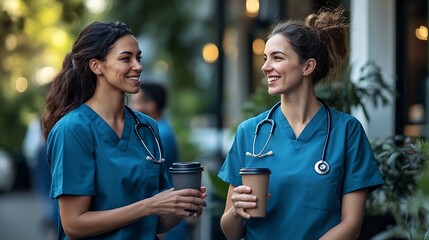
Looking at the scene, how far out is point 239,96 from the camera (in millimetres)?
12094

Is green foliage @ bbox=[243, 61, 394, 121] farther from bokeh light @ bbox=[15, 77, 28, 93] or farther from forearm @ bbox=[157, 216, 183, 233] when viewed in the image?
bokeh light @ bbox=[15, 77, 28, 93]

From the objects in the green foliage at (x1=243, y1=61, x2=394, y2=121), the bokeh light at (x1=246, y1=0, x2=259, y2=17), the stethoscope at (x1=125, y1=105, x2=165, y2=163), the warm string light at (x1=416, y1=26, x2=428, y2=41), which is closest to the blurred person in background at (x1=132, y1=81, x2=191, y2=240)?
the green foliage at (x1=243, y1=61, x2=394, y2=121)

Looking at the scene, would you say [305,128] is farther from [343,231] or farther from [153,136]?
[153,136]

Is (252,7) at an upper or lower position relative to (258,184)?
upper

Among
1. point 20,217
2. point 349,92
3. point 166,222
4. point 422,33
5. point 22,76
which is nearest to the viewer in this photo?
point 166,222

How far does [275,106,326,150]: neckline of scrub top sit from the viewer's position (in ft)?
11.1

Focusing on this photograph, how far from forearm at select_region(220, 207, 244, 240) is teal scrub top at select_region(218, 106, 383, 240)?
0.03 meters

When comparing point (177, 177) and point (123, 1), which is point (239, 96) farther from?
point (177, 177)

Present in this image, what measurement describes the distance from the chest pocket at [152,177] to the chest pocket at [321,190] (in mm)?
612

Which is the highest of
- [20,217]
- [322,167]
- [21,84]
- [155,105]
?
[21,84]

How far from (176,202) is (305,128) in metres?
0.61

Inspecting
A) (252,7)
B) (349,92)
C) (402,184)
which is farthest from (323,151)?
(252,7)

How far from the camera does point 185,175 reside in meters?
3.19

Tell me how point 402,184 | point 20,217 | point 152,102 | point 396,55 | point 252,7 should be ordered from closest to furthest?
1. point 402,184
2. point 396,55
3. point 152,102
4. point 252,7
5. point 20,217
